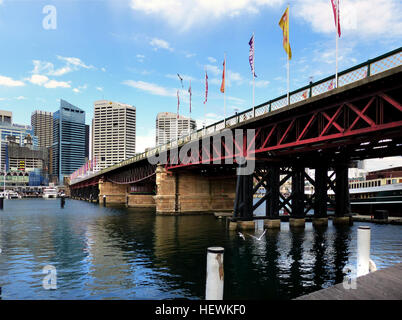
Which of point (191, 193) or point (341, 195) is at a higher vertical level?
point (341, 195)

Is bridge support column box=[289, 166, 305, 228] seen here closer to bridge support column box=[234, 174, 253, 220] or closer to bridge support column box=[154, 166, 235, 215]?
bridge support column box=[234, 174, 253, 220]

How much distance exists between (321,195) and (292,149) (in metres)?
11.7

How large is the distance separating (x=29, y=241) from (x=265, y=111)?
2475 cm

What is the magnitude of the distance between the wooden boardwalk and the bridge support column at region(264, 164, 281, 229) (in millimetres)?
26847

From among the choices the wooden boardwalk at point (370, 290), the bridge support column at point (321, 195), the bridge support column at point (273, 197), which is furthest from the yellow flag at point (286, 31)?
the wooden boardwalk at point (370, 290)

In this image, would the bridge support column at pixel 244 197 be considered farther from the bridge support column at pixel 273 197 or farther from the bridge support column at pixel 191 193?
the bridge support column at pixel 191 193

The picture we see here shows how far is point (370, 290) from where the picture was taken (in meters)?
7.65

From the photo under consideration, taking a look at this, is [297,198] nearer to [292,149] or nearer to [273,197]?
[273,197]

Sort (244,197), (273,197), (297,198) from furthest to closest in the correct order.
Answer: (297,198) → (273,197) → (244,197)

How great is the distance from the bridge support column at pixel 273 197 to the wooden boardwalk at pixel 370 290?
88.1 ft

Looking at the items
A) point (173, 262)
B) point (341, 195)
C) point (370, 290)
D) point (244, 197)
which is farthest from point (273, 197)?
point (370, 290)

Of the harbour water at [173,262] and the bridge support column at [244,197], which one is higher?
the bridge support column at [244,197]

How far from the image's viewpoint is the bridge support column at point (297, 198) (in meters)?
37.8
